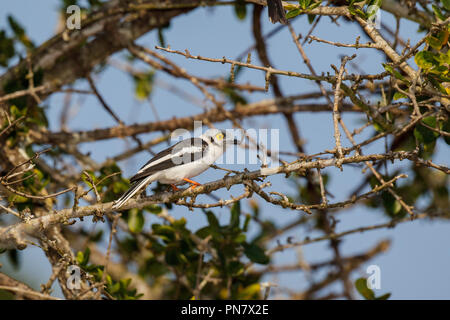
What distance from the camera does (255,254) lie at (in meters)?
4.95

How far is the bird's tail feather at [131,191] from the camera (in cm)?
375

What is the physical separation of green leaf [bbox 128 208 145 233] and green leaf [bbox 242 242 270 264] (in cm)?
91

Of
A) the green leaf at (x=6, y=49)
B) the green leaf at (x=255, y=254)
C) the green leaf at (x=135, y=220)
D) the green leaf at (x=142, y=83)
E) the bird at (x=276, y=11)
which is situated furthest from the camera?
the green leaf at (x=142, y=83)

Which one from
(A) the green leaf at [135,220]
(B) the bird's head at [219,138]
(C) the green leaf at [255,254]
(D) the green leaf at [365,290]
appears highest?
(B) the bird's head at [219,138]

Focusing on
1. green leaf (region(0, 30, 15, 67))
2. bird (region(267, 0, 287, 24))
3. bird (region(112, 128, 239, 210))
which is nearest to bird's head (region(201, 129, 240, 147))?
bird (region(112, 128, 239, 210))

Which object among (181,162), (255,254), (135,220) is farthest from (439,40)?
(135,220)

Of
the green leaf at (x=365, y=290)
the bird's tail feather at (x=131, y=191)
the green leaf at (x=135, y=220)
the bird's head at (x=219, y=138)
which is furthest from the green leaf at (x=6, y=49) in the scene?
the green leaf at (x=365, y=290)

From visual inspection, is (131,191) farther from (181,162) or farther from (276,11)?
(276,11)

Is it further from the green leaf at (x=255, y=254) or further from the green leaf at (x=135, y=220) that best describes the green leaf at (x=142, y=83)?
the green leaf at (x=255, y=254)

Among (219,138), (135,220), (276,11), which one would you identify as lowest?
(135,220)

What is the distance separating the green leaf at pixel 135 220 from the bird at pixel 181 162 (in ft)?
1.91

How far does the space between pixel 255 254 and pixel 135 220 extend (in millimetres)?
1078

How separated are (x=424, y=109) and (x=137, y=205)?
2.24m
